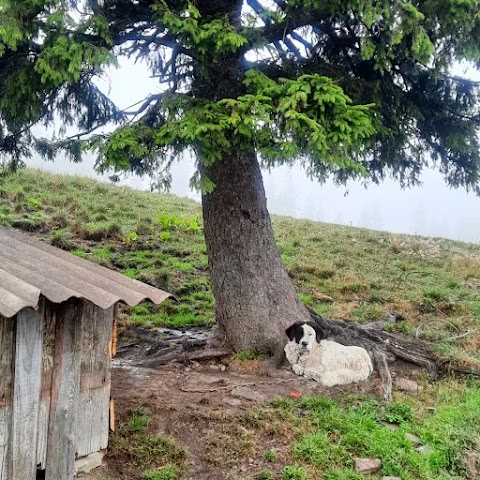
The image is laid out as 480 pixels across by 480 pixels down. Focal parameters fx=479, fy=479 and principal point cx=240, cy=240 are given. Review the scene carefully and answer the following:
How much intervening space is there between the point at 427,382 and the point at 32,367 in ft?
16.3

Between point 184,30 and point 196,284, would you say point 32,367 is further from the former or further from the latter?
point 196,284

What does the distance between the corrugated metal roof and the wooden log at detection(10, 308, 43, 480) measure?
299 millimetres

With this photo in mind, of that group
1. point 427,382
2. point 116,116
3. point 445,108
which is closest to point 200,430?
point 427,382

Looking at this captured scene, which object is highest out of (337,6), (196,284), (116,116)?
(337,6)

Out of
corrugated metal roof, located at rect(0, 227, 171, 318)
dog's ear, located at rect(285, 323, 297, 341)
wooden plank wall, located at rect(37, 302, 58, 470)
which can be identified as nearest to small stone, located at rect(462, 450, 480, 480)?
dog's ear, located at rect(285, 323, 297, 341)

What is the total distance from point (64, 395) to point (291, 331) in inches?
128

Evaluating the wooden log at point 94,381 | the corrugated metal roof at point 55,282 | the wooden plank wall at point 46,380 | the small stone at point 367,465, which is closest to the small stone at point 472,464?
the small stone at point 367,465

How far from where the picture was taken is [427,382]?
20.9 feet

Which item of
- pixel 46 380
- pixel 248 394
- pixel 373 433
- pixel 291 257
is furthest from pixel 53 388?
pixel 291 257

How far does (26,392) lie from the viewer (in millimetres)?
3779

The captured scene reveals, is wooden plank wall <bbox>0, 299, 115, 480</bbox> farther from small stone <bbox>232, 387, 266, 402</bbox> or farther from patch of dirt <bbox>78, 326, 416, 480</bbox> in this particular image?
small stone <bbox>232, 387, 266, 402</bbox>

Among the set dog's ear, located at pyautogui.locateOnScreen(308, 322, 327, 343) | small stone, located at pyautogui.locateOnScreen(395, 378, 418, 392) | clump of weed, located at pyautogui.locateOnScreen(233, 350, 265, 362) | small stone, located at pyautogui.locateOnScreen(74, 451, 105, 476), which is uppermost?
dog's ear, located at pyautogui.locateOnScreen(308, 322, 327, 343)

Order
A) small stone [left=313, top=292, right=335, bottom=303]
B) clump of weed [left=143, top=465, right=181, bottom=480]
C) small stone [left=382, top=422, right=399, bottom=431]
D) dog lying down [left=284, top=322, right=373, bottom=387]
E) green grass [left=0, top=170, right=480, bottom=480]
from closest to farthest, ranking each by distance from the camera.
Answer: clump of weed [left=143, top=465, right=181, bottom=480] → green grass [left=0, top=170, right=480, bottom=480] → small stone [left=382, top=422, right=399, bottom=431] → dog lying down [left=284, top=322, right=373, bottom=387] → small stone [left=313, top=292, right=335, bottom=303]

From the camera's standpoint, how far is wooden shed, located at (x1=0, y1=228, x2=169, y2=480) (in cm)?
371
